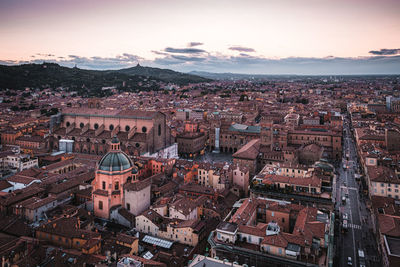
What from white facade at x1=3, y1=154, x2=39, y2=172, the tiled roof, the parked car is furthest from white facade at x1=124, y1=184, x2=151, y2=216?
white facade at x1=3, y1=154, x2=39, y2=172

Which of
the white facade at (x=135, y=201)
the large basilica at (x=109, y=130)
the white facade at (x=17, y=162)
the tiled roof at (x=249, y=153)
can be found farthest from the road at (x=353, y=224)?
the white facade at (x=17, y=162)

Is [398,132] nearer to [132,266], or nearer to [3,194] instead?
[132,266]

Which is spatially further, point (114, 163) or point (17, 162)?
point (17, 162)

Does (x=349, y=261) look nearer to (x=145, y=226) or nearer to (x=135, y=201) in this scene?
(x=145, y=226)

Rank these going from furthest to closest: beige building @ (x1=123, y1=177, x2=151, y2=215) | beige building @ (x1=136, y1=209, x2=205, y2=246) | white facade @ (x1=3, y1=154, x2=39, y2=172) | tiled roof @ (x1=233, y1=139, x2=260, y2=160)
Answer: tiled roof @ (x1=233, y1=139, x2=260, y2=160), white facade @ (x1=3, y1=154, x2=39, y2=172), beige building @ (x1=123, y1=177, x2=151, y2=215), beige building @ (x1=136, y1=209, x2=205, y2=246)

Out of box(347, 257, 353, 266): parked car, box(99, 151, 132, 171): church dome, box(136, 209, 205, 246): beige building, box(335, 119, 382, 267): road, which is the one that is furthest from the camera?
box(99, 151, 132, 171): church dome

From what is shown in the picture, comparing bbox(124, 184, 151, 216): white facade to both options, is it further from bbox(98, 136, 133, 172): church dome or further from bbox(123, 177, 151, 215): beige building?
bbox(98, 136, 133, 172): church dome

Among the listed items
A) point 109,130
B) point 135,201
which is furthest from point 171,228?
point 109,130

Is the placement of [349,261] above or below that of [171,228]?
below

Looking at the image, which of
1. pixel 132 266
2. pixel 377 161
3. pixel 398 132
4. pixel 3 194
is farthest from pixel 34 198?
pixel 398 132
